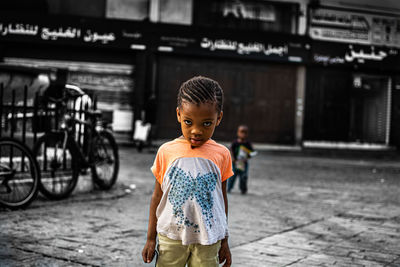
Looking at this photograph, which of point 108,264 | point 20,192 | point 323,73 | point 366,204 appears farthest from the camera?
point 323,73

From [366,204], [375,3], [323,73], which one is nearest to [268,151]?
[323,73]

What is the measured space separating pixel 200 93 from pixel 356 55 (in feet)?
68.2

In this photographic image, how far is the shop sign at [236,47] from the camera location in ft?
66.3

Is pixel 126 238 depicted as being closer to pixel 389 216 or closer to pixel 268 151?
pixel 389 216

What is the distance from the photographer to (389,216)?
6770mm

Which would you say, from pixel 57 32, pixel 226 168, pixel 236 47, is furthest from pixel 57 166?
pixel 236 47

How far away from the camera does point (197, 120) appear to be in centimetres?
237

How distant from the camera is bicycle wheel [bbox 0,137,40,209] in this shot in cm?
609

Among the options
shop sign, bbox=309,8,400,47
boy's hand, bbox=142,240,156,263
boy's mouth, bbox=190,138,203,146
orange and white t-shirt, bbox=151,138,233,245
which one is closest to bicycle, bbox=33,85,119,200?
boy's hand, bbox=142,240,156,263

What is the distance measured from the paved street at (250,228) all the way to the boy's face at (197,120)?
1975 mm

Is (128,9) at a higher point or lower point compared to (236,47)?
higher

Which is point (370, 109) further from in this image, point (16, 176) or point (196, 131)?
point (196, 131)

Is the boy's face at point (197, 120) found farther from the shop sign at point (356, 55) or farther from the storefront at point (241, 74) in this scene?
the shop sign at point (356, 55)

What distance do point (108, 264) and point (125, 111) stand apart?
16.7 meters
